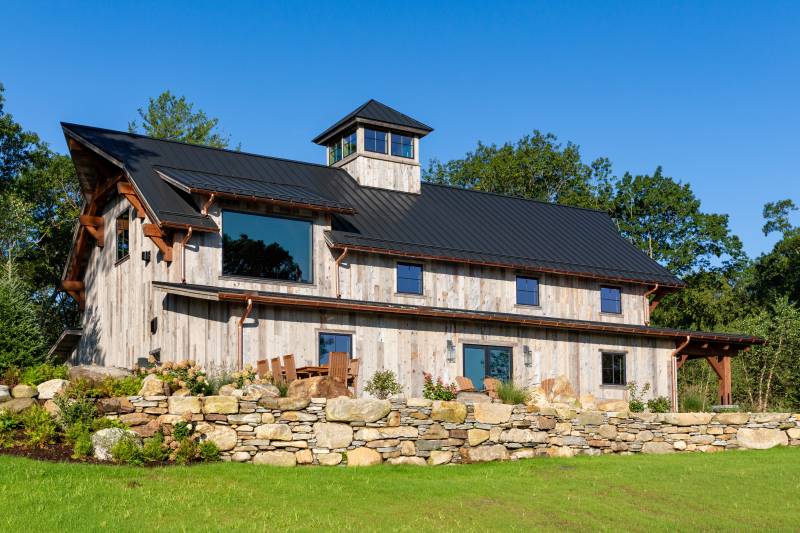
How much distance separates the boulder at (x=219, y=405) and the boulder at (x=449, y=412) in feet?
13.3

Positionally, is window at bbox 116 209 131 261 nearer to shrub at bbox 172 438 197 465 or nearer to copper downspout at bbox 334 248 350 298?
copper downspout at bbox 334 248 350 298

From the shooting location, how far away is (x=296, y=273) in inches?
977

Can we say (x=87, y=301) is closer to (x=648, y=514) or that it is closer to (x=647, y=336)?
(x=647, y=336)

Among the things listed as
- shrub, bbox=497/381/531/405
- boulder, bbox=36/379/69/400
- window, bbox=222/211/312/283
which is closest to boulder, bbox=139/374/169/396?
boulder, bbox=36/379/69/400

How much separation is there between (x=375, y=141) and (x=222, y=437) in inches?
563

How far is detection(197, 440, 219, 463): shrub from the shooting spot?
1811cm

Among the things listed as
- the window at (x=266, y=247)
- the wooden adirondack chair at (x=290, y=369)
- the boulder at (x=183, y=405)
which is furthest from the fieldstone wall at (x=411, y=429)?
the window at (x=266, y=247)

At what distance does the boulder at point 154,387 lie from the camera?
60.4 ft

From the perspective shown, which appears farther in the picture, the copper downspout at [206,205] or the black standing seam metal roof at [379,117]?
the black standing seam metal roof at [379,117]

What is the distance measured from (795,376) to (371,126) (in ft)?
61.1

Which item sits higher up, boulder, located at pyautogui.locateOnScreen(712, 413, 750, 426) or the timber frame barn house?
the timber frame barn house

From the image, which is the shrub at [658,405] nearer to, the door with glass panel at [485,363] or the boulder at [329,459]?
the door with glass panel at [485,363]

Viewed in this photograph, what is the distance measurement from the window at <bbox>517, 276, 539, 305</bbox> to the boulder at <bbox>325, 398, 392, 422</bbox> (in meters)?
9.34

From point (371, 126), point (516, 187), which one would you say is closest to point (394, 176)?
point (371, 126)
